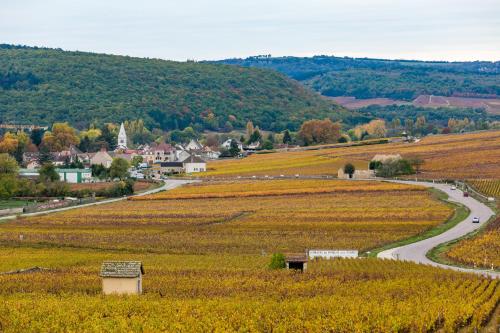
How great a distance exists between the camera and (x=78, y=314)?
34125 millimetres

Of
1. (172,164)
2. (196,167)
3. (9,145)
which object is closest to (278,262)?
(196,167)

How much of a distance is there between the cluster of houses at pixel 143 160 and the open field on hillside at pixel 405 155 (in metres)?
3.48

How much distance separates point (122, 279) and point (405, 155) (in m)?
84.8

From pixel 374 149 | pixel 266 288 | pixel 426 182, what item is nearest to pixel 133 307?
pixel 266 288

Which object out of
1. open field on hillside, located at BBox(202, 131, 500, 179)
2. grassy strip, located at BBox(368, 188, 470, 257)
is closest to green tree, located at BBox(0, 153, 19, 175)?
open field on hillside, located at BBox(202, 131, 500, 179)

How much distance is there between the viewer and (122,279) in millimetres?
39906

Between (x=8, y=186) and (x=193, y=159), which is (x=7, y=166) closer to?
(x=8, y=186)

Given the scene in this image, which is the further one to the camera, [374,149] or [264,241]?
[374,149]

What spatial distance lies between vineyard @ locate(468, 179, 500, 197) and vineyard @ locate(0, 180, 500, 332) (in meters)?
4.67

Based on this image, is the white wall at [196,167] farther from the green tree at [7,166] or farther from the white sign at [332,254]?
the white sign at [332,254]

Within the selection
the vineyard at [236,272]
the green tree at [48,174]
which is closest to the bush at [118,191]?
the green tree at [48,174]

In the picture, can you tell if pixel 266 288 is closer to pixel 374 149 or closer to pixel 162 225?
pixel 162 225

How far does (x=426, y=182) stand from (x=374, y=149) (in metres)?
42.1

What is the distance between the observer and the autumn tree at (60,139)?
165 meters
